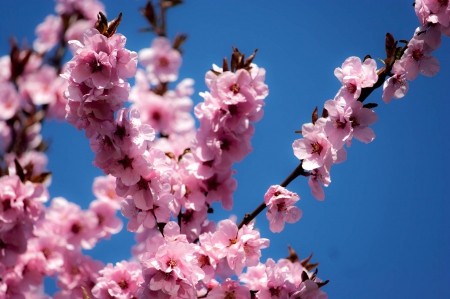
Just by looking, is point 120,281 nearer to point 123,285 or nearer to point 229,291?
point 123,285

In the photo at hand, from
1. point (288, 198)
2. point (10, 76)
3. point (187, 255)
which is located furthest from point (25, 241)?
point (10, 76)

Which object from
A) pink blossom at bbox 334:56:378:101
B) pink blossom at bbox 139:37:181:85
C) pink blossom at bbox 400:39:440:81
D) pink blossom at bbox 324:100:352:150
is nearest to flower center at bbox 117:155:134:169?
pink blossom at bbox 324:100:352:150

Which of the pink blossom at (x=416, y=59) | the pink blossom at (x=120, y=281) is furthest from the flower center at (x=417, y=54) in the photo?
the pink blossom at (x=120, y=281)

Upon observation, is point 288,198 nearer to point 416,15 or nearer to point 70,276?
point 416,15

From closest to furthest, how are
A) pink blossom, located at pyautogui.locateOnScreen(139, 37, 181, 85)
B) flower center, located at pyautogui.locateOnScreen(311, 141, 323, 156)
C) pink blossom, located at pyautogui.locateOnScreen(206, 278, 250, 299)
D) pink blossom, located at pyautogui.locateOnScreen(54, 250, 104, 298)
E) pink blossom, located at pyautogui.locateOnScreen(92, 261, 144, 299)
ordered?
1. flower center, located at pyautogui.locateOnScreen(311, 141, 323, 156)
2. pink blossom, located at pyautogui.locateOnScreen(206, 278, 250, 299)
3. pink blossom, located at pyautogui.locateOnScreen(92, 261, 144, 299)
4. pink blossom, located at pyautogui.locateOnScreen(54, 250, 104, 298)
5. pink blossom, located at pyautogui.locateOnScreen(139, 37, 181, 85)

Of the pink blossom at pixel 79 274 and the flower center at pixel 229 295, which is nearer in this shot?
the flower center at pixel 229 295

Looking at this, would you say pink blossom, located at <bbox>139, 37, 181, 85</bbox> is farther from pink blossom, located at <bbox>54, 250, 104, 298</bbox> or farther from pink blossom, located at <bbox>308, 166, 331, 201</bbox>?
pink blossom, located at <bbox>308, 166, 331, 201</bbox>

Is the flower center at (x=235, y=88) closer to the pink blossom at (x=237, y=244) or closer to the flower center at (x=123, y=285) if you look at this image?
the pink blossom at (x=237, y=244)
